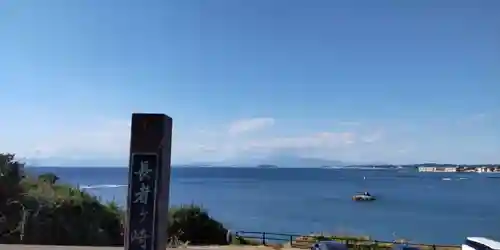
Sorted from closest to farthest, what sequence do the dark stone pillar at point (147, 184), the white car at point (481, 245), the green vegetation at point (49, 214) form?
the dark stone pillar at point (147, 184)
the white car at point (481, 245)
the green vegetation at point (49, 214)

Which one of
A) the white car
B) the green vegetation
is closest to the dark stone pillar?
the white car

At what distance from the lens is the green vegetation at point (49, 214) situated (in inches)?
652

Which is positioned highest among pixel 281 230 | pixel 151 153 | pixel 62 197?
pixel 151 153

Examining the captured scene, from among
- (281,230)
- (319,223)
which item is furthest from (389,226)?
(281,230)

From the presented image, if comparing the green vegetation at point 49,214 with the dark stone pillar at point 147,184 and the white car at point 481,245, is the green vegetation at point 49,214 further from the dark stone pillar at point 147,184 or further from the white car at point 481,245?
the dark stone pillar at point 147,184

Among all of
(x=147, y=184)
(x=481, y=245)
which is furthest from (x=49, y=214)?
(x=481, y=245)

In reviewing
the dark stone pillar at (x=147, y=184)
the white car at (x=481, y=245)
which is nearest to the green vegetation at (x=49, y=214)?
the white car at (x=481, y=245)

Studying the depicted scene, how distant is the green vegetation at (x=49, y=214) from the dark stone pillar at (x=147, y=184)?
38.5ft

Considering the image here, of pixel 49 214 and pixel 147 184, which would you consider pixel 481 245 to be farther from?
pixel 49 214

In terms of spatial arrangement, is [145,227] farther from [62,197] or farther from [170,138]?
[62,197]

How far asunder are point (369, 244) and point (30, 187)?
1393 cm

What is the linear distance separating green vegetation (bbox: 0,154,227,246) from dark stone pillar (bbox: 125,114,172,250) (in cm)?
1174

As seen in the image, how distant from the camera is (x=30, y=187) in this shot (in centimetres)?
1848

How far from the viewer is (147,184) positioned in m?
5.87
